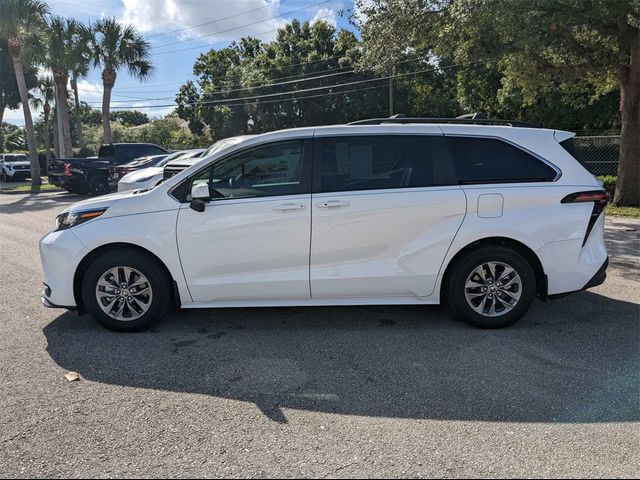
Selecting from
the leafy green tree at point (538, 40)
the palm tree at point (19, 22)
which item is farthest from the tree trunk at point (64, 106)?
the leafy green tree at point (538, 40)

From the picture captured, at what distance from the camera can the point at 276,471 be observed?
110 inches

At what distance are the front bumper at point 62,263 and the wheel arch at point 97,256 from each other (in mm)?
32

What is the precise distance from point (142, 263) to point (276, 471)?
8.28ft

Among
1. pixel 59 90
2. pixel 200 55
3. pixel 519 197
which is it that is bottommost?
pixel 519 197

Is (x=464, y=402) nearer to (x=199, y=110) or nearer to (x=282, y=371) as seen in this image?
(x=282, y=371)

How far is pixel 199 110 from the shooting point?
44594mm

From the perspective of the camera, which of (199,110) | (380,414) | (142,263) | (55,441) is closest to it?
(55,441)

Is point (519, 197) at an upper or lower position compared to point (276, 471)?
upper

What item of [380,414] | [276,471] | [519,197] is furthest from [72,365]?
[519,197]

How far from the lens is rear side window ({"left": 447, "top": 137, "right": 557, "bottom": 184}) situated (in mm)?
4801

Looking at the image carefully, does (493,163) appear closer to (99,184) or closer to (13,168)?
(99,184)

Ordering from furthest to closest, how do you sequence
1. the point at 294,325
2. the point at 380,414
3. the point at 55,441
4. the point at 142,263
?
the point at 294,325, the point at 142,263, the point at 380,414, the point at 55,441

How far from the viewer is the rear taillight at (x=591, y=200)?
4727 millimetres

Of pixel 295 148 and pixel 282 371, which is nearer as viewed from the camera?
pixel 282 371
